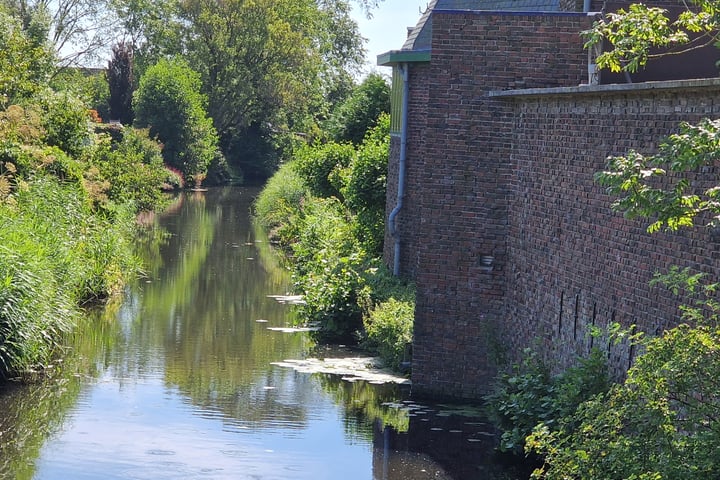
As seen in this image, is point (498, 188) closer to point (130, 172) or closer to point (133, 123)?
point (130, 172)

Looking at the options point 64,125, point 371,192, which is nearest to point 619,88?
point 371,192

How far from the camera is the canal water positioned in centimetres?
1134

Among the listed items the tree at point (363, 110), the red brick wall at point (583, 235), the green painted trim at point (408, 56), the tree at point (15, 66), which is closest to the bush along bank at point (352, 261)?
the tree at point (363, 110)

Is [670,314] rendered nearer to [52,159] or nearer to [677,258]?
[677,258]

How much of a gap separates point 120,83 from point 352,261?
170ft

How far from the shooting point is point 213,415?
13406 millimetres

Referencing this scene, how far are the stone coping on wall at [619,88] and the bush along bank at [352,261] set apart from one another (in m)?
4.06

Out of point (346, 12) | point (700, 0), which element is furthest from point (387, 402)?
point (346, 12)

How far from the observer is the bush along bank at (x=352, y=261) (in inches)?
648

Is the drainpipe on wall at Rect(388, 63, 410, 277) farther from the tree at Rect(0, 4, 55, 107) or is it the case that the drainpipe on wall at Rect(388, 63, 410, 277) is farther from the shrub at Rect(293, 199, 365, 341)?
the tree at Rect(0, 4, 55, 107)

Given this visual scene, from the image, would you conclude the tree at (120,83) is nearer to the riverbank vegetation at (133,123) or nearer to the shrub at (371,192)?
the riverbank vegetation at (133,123)

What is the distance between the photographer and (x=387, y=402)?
14.3 meters

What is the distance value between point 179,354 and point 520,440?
704 centimetres

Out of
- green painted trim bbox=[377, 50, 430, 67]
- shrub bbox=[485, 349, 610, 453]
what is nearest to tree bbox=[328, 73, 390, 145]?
green painted trim bbox=[377, 50, 430, 67]
